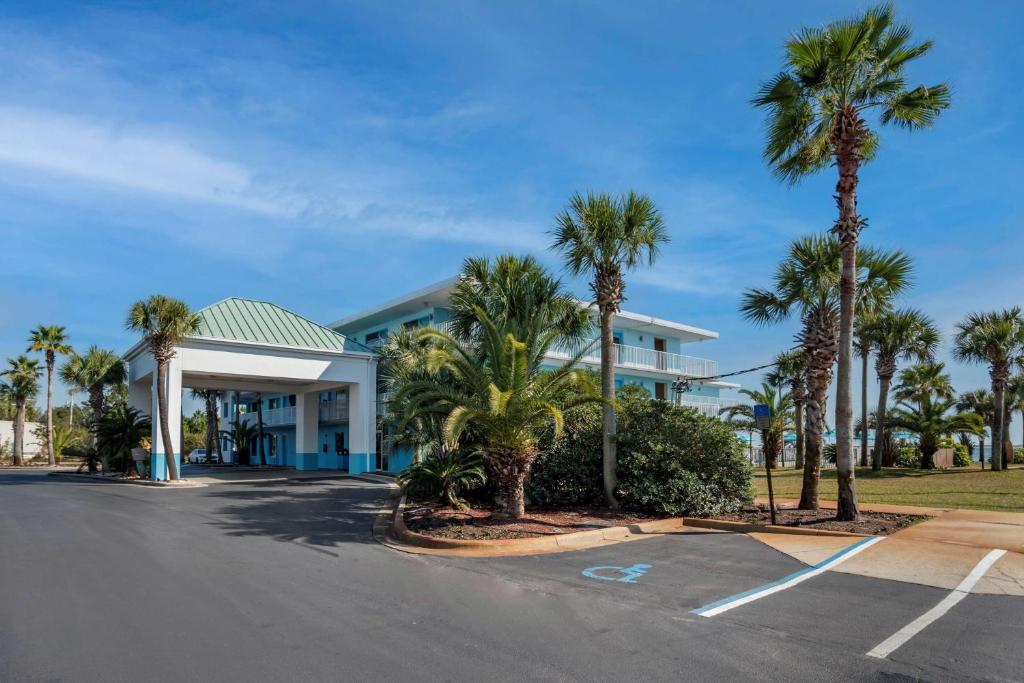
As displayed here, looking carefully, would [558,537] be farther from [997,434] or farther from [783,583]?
[997,434]

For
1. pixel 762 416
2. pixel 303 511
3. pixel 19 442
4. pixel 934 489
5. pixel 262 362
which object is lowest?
pixel 19 442

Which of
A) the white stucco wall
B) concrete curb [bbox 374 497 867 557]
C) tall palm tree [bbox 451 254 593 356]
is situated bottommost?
the white stucco wall

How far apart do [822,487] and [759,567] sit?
13.8m

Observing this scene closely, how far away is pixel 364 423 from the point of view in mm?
29828

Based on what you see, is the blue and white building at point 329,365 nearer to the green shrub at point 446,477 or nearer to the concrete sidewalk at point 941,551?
the green shrub at point 446,477

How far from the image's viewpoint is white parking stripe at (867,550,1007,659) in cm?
595

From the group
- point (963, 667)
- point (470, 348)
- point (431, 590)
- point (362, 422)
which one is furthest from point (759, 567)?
point (362, 422)

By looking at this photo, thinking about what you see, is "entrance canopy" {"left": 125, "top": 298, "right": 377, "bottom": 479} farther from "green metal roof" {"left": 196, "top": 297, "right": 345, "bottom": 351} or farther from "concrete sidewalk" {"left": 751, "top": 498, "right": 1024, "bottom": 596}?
"concrete sidewalk" {"left": 751, "top": 498, "right": 1024, "bottom": 596}

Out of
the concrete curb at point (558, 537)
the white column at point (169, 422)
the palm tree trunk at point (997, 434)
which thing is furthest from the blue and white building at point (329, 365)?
the palm tree trunk at point (997, 434)

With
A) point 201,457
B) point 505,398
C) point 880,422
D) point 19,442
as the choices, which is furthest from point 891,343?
point 19,442

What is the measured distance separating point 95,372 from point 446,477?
32816 mm

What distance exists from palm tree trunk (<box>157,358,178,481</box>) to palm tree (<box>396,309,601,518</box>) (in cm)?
1549

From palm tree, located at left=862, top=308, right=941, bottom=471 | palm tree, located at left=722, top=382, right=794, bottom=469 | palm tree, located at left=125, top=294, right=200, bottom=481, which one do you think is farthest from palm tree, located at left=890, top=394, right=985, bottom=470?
palm tree, located at left=125, top=294, right=200, bottom=481

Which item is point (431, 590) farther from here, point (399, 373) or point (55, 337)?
point (55, 337)
